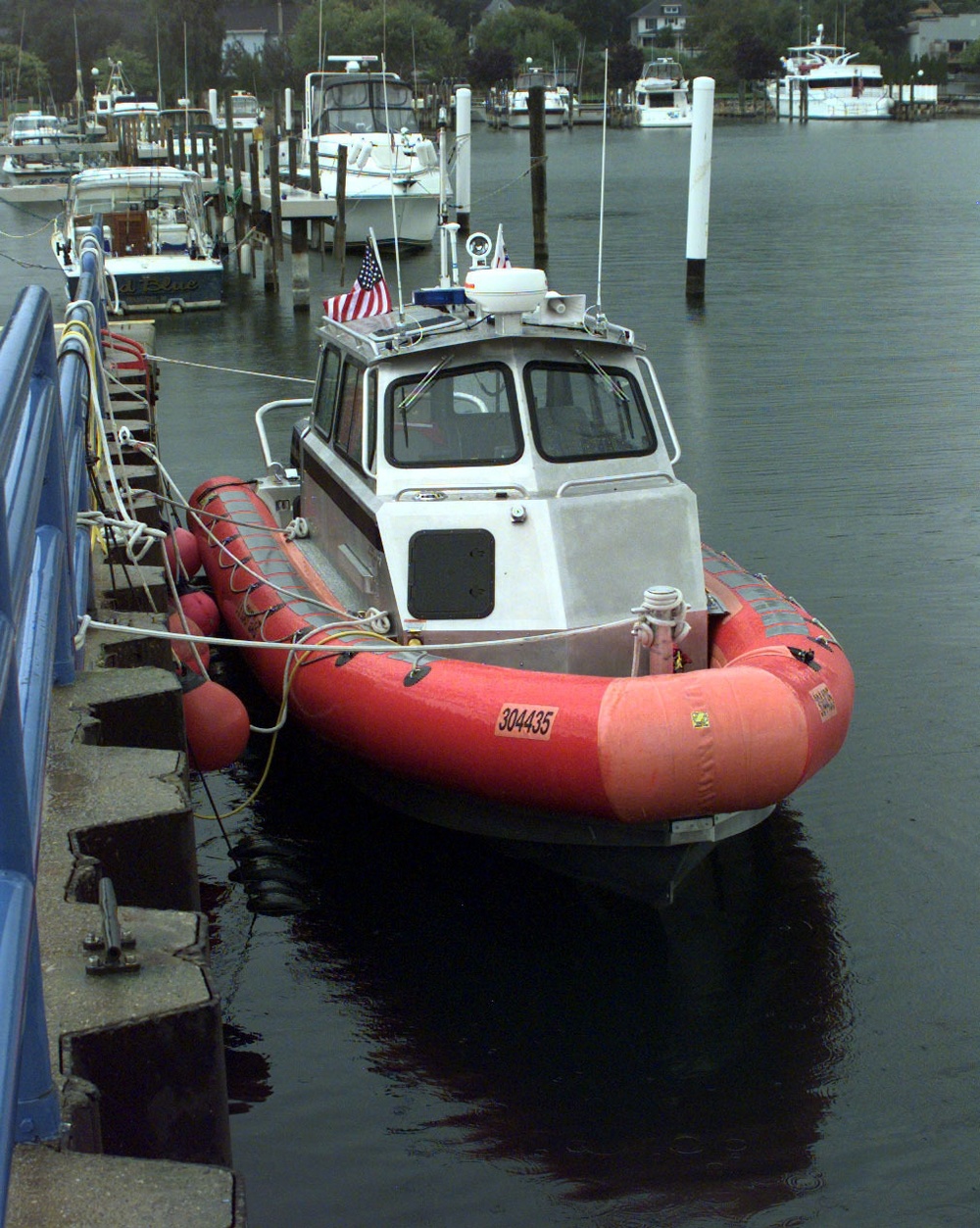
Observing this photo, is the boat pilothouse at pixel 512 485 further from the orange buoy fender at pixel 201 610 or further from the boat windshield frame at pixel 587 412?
the orange buoy fender at pixel 201 610

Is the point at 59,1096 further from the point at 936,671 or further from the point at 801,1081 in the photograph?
the point at 936,671

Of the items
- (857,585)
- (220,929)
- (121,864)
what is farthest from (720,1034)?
(857,585)

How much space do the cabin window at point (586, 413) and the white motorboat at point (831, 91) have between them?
96781mm

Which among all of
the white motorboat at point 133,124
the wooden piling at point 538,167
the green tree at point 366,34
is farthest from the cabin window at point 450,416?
the green tree at point 366,34

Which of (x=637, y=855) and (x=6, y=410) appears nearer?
(x=6, y=410)

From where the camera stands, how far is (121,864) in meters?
4.30

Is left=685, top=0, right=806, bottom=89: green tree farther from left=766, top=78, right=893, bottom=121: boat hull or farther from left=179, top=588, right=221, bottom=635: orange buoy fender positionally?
left=179, top=588, right=221, bottom=635: orange buoy fender

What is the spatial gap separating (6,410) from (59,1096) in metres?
1.47

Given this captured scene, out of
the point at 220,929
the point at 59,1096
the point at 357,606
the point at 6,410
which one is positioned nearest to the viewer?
the point at 6,410

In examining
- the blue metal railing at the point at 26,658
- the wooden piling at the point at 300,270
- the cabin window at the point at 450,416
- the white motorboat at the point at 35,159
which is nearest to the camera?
the blue metal railing at the point at 26,658

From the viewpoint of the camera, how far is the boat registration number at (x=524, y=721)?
646cm

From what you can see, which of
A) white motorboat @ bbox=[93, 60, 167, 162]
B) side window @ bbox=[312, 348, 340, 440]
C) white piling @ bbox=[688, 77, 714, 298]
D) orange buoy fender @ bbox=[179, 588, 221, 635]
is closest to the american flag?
side window @ bbox=[312, 348, 340, 440]

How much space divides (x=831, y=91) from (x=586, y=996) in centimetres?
10354

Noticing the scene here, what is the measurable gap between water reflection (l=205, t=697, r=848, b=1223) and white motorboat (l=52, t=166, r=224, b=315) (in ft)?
63.1
